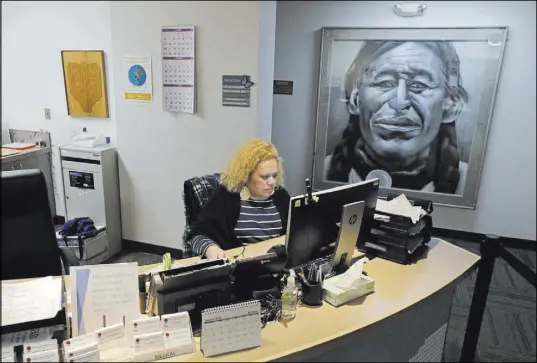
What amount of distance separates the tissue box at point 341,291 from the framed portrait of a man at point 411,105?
2337mm

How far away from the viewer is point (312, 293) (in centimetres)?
126

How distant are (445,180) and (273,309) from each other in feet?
9.04

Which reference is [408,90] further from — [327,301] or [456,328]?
[327,301]

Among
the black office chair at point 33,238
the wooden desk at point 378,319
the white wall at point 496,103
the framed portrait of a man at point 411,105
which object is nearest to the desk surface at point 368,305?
the wooden desk at point 378,319

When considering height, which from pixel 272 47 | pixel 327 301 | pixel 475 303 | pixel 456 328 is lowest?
pixel 456 328

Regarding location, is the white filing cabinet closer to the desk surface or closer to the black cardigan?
the black cardigan

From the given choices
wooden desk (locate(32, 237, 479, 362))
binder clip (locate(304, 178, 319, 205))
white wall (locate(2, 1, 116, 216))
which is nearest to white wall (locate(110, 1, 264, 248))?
white wall (locate(2, 1, 116, 216))

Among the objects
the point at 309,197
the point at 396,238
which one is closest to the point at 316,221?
the point at 309,197

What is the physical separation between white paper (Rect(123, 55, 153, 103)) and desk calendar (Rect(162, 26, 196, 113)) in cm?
13

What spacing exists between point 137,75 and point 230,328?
2.25m

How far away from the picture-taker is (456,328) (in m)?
2.29

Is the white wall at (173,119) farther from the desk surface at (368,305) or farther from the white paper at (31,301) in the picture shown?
the white paper at (31,301)

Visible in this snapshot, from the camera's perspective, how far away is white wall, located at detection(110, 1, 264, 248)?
246 centimetres

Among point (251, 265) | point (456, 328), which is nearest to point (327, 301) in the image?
point (251, 265)
